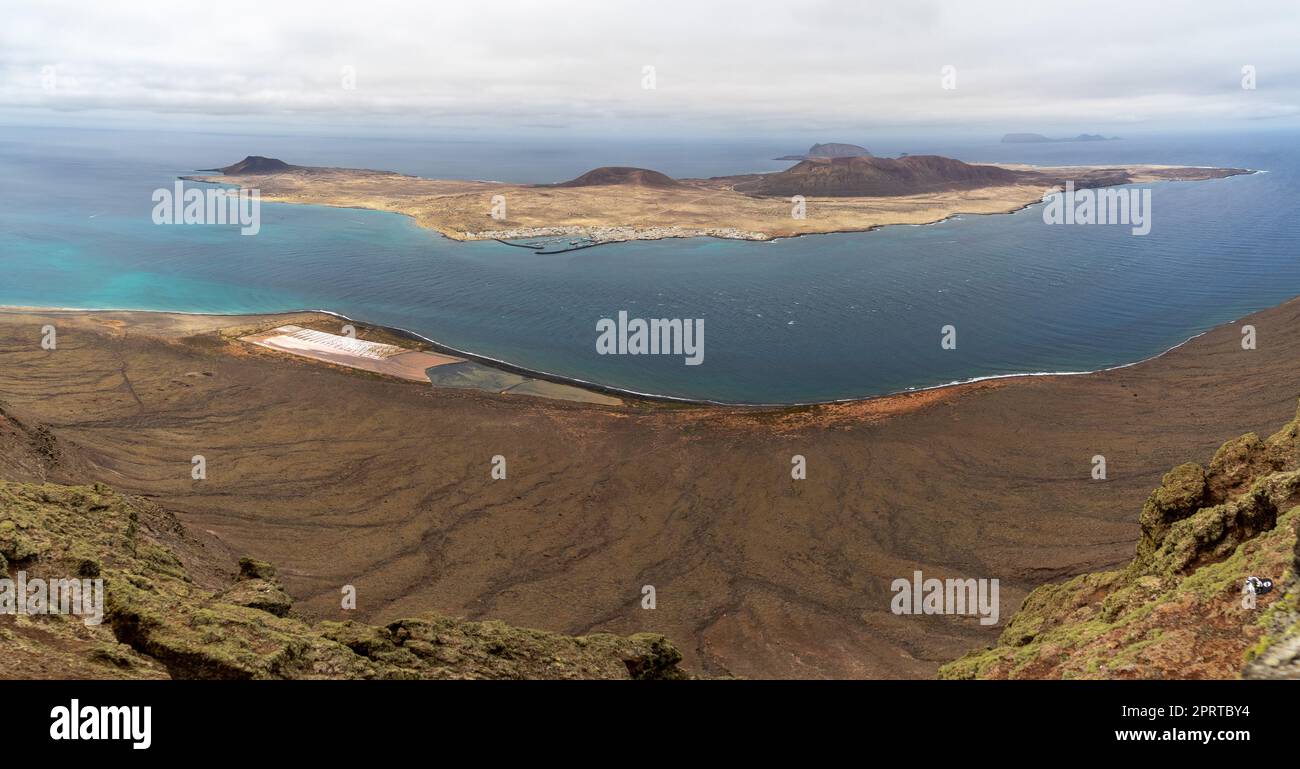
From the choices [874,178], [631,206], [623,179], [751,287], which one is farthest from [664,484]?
[874,178]

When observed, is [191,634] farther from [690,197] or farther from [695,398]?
[690,197]

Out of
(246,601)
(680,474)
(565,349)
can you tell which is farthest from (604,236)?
(246,601)
